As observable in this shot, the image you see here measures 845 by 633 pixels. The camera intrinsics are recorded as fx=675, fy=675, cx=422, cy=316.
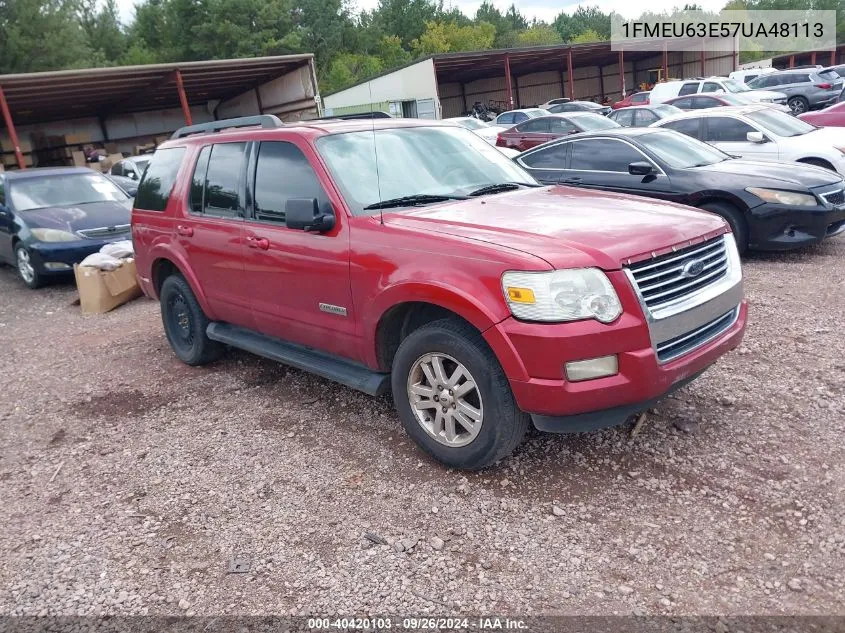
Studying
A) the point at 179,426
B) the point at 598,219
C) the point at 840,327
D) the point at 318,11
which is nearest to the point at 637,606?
the point at 598,219

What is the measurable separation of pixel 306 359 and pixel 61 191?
7696 millimetres

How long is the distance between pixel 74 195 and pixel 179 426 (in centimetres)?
702

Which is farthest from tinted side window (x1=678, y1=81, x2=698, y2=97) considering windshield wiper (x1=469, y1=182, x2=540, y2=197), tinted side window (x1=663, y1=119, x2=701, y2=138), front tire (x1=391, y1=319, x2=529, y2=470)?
front tire (x1=391, y1=319, x2=529, y2=470)

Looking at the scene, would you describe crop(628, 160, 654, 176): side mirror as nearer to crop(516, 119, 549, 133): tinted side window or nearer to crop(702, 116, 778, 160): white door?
crop(702, 116, 778, 160): white door

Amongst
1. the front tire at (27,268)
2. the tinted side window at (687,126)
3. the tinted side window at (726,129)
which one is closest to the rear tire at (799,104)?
the tinted side window at (687,126)

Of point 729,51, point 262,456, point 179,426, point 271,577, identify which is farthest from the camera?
point 729,51

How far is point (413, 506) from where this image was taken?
3.38 metres

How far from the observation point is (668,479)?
3389 millimetres

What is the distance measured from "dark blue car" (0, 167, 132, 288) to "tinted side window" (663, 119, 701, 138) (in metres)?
8.49

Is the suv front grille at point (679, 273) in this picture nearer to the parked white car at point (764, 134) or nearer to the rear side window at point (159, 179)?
the rear side window at point (159, 179)

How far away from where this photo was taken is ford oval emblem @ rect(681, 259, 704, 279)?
3320mm

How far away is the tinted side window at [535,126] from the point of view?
53.7 ft

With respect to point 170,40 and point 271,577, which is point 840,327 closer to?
point 271,577

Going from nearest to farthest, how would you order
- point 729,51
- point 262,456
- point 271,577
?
point 271,577, point 262,456, point 729,51
